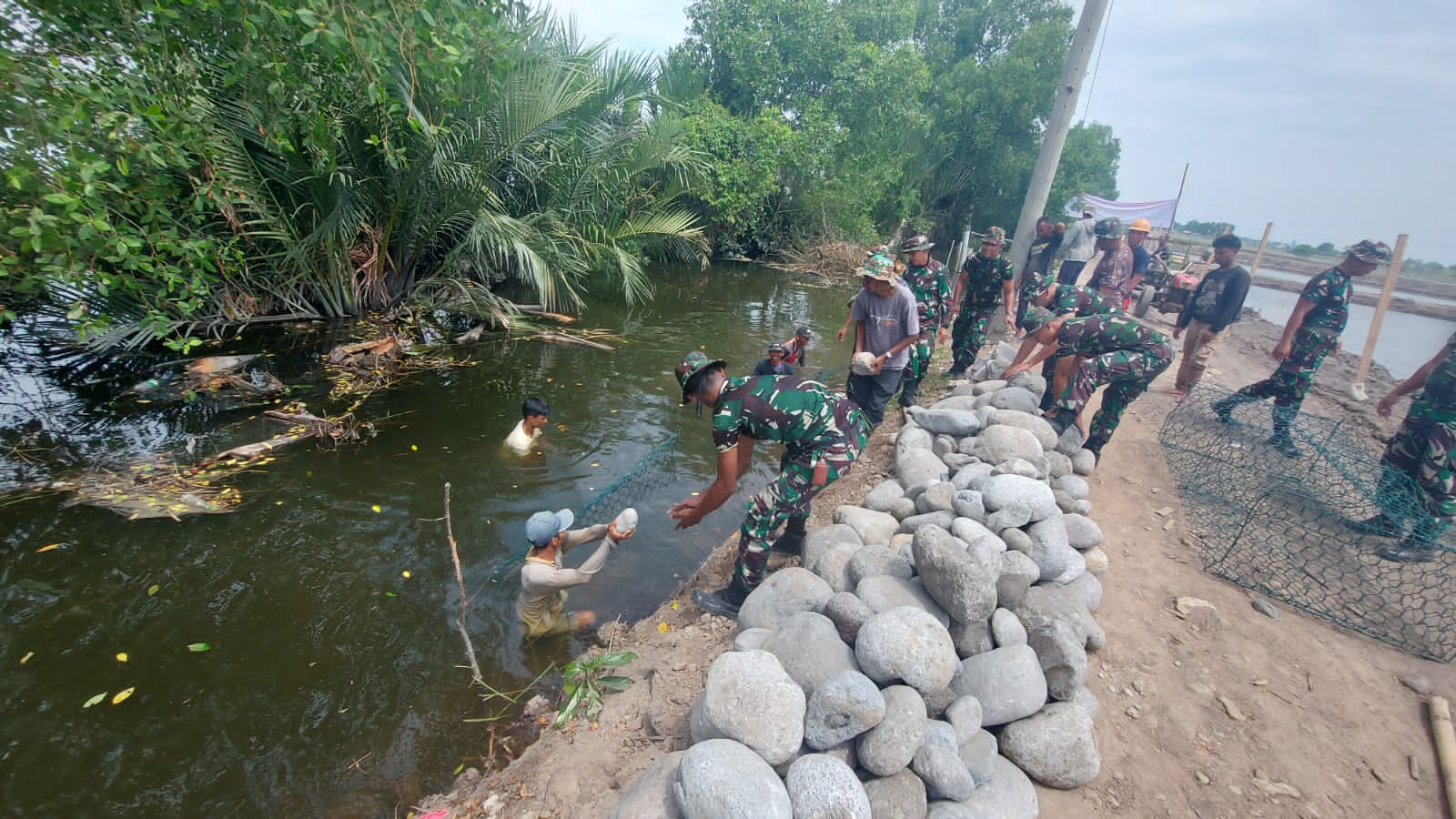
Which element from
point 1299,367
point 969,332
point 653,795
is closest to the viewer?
point 653,795

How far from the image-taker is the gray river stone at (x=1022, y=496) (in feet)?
11.0

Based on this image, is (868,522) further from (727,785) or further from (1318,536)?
(1318,536)

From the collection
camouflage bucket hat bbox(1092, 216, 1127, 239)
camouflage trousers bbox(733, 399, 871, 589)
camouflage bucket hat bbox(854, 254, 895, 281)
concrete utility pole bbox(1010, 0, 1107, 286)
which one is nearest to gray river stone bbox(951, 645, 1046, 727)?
camouflage trousers bbox(733, 399, 871, 589)

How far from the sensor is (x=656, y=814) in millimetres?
1976

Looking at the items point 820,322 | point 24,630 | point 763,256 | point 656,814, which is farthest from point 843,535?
point 763,256

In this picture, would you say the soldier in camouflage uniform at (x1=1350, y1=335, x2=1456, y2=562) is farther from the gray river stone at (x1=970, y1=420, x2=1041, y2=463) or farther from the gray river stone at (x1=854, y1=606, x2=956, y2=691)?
the gray river stone at (x1=854, y1=606, x2=956, y2=691)

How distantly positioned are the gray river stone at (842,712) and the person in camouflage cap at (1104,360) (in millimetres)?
3609

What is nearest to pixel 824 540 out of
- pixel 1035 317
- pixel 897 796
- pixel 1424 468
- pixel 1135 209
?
pixel 897 796

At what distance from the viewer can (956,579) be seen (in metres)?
2.68

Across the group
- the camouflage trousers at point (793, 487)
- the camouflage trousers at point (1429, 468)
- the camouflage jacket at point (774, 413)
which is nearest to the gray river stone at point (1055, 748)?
the camouflage trousers at point (793, 487)

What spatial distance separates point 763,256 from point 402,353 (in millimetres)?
12935

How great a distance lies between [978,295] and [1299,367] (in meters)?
2.86

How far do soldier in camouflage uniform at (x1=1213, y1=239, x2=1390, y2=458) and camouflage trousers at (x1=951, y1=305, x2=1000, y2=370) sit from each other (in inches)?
90.5

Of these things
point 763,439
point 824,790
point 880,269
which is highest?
point 880,269
